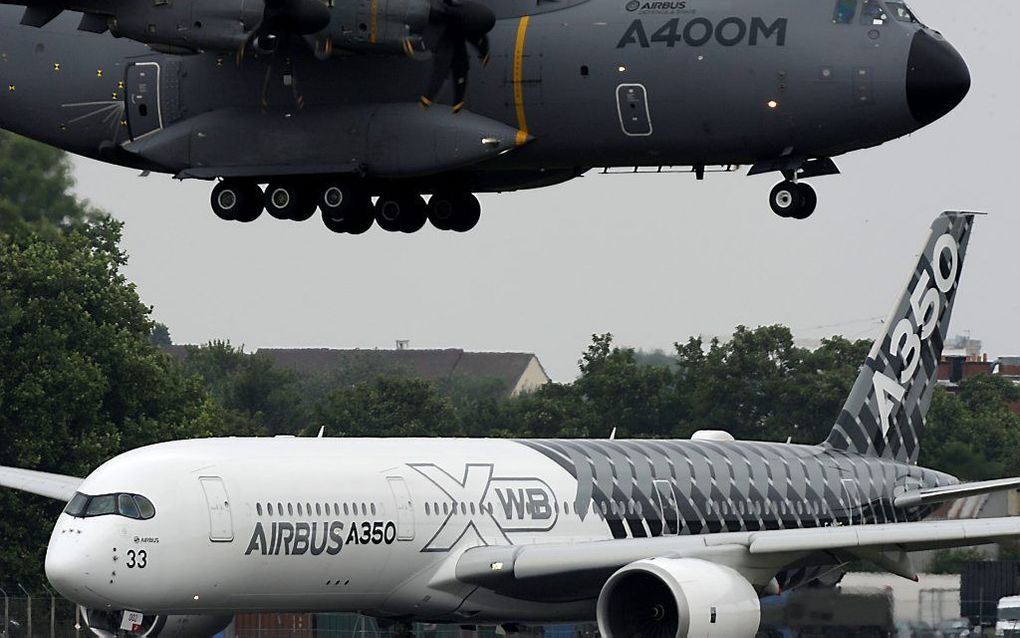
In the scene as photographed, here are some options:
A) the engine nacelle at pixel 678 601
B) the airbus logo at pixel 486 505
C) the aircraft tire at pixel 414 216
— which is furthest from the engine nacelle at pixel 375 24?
the airbus logo at pixel 486 505

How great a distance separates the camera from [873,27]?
3294 cm

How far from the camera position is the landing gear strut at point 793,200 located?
32.5 metres

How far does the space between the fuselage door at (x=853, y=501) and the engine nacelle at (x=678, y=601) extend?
900cm

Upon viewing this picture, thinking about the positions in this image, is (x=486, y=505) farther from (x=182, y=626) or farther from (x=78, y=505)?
(x=78, y=505)

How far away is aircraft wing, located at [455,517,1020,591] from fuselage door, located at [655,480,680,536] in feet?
8.77

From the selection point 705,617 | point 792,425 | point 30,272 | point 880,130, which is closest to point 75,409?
point 30,272

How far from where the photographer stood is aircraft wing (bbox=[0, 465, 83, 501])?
48.6 m

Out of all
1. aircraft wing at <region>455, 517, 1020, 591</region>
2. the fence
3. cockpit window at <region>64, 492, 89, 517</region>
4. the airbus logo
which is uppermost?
the airbus logo

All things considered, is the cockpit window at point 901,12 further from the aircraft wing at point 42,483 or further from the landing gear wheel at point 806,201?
the aircraft wing at point 42,483

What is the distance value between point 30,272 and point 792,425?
30.7m

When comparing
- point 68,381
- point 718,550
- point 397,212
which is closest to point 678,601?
point 718,550

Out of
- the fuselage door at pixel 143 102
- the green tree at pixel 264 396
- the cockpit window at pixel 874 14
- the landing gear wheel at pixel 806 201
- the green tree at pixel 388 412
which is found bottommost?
the landing gear wheel at pixel 806 201

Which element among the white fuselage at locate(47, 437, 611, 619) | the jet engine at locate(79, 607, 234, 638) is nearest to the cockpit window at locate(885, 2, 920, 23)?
the white fuselage at locate(47, 437, 611, 619)

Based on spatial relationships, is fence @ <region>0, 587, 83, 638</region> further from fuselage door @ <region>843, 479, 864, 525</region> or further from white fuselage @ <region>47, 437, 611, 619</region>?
fuselage door @ <region>843, 479, 864, 525</region>
